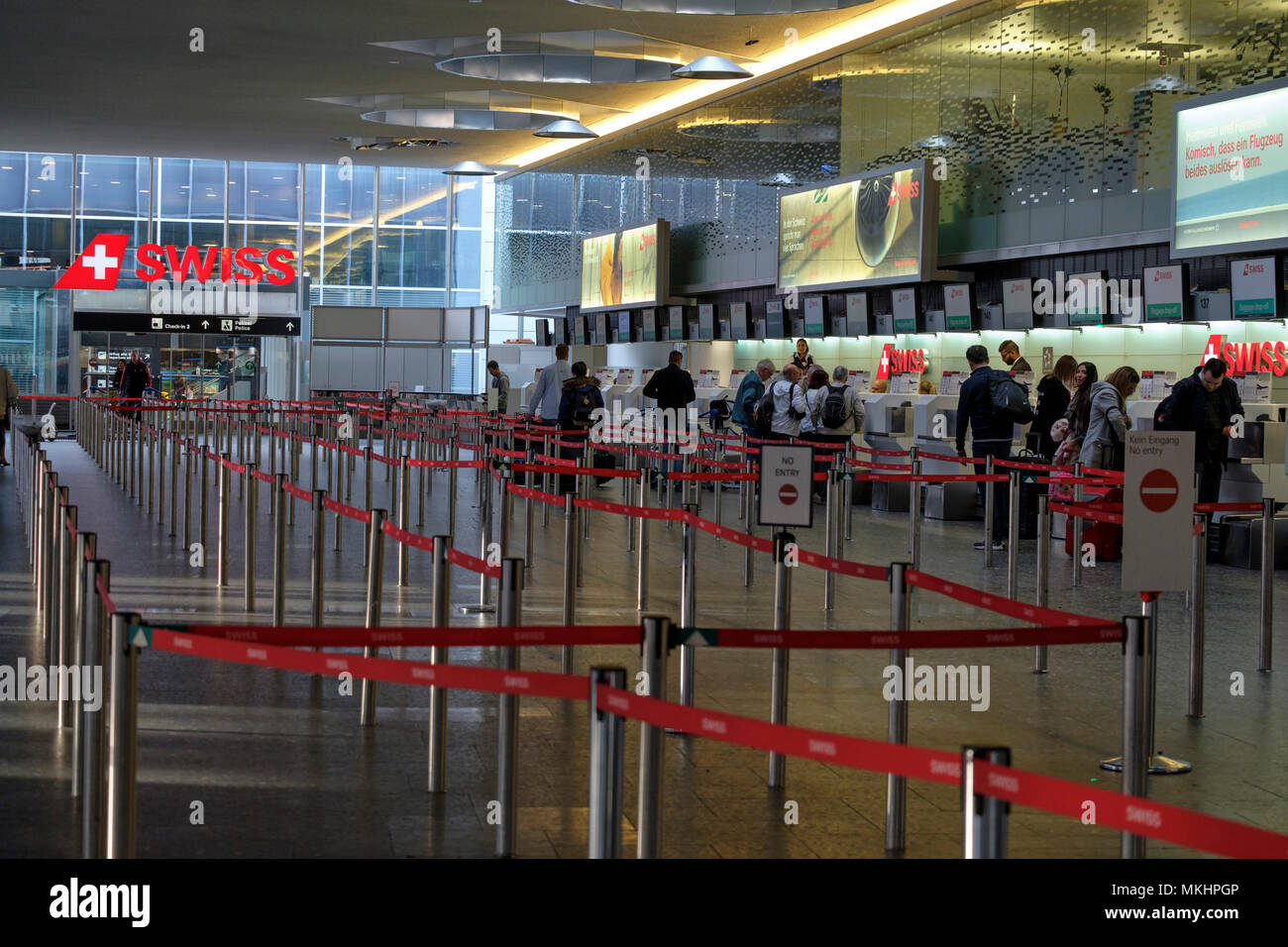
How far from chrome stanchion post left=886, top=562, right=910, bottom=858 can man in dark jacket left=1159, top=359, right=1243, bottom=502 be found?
733 cm

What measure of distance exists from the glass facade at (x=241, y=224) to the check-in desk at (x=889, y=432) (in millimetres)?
23017

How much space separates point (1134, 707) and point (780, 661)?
162cm

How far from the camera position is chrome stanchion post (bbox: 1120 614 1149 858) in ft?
13.1

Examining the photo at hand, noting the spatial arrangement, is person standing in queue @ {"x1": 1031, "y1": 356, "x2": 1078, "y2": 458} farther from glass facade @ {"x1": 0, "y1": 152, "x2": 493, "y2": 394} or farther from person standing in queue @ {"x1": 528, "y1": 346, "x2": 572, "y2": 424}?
glass facade @ {"x1": 0, "y1": 152, "x2": 493, "y2": 394}

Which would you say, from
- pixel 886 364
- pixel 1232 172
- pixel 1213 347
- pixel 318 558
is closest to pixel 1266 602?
pixel 318 558

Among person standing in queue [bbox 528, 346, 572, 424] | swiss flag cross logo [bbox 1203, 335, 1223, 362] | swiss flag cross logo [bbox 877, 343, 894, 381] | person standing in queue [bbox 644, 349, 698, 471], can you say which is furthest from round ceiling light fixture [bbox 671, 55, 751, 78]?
swiss flag cross logo [bbox 1203, 335, 1223, 362]

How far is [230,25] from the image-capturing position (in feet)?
66.4

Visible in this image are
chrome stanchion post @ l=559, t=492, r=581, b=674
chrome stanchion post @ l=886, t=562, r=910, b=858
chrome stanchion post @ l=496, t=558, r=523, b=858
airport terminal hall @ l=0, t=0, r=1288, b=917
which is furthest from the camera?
chrome stanchion post @ l=559, t=492, r=581, b=674

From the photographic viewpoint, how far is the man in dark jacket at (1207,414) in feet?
38.7

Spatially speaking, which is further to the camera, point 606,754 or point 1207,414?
point 1207,414

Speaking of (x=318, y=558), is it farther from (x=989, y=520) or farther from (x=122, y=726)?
(x=989, y=520)

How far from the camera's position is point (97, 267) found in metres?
36.2

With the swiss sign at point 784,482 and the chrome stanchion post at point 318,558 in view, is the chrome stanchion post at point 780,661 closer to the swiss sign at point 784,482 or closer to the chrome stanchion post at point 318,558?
the swiss sign at point 784,482

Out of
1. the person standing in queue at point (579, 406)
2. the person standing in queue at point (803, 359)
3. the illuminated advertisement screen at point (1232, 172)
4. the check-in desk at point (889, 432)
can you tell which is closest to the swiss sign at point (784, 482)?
the illuminated advertisement screen at point (1232, 172)
